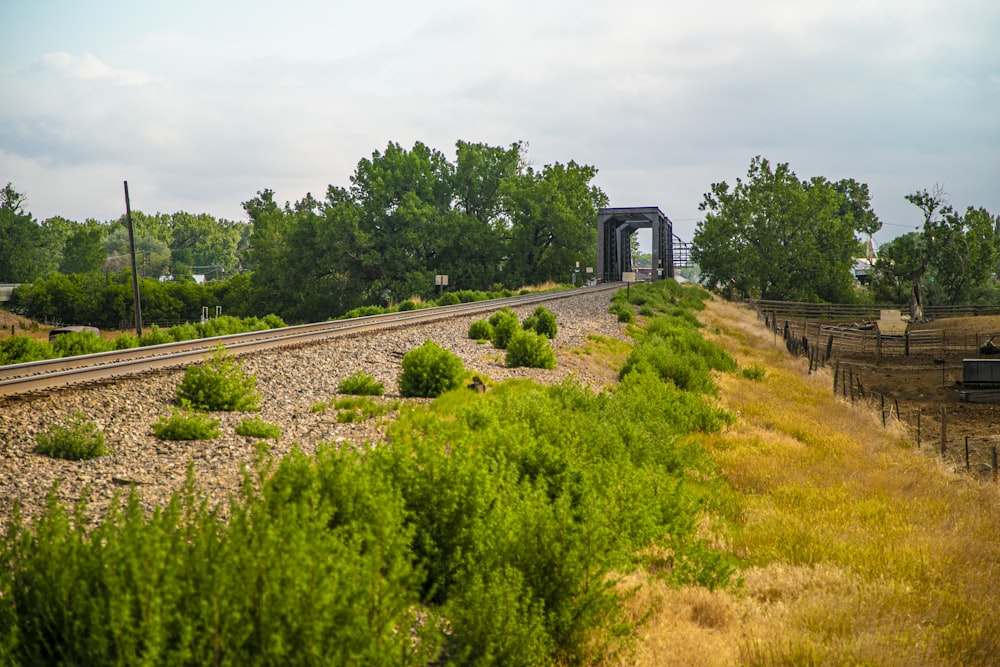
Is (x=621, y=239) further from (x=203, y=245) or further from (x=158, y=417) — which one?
(x=203, y=245)

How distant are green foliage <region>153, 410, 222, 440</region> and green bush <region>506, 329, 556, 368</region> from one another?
800 centimetres

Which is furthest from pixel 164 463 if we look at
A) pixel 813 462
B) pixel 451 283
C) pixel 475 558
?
pixel 451 283

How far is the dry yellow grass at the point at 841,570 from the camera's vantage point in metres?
5.39

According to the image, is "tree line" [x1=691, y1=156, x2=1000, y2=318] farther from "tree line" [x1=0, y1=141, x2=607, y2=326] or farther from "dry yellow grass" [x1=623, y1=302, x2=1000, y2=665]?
"dry yellow grass" [x1=623, y1=302, x2=1000, y2=665]

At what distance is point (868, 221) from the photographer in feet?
389

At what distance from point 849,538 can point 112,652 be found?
735 cm

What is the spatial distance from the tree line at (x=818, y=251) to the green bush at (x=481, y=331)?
56.8 m

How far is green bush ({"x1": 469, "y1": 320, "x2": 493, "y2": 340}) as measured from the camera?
1891 cm

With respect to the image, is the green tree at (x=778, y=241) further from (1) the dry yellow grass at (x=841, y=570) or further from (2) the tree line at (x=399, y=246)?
(1) the dry yellow grass at (x=841, y=570)

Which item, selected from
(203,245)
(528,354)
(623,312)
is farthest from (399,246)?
(203,245)

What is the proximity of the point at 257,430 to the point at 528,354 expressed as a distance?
809 cm

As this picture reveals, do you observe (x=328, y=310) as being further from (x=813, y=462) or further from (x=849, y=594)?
(x=849, y=594)

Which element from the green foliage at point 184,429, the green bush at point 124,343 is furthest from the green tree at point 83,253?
the green foliage at point 184,429

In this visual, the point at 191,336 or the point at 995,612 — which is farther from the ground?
the point at 191,336
